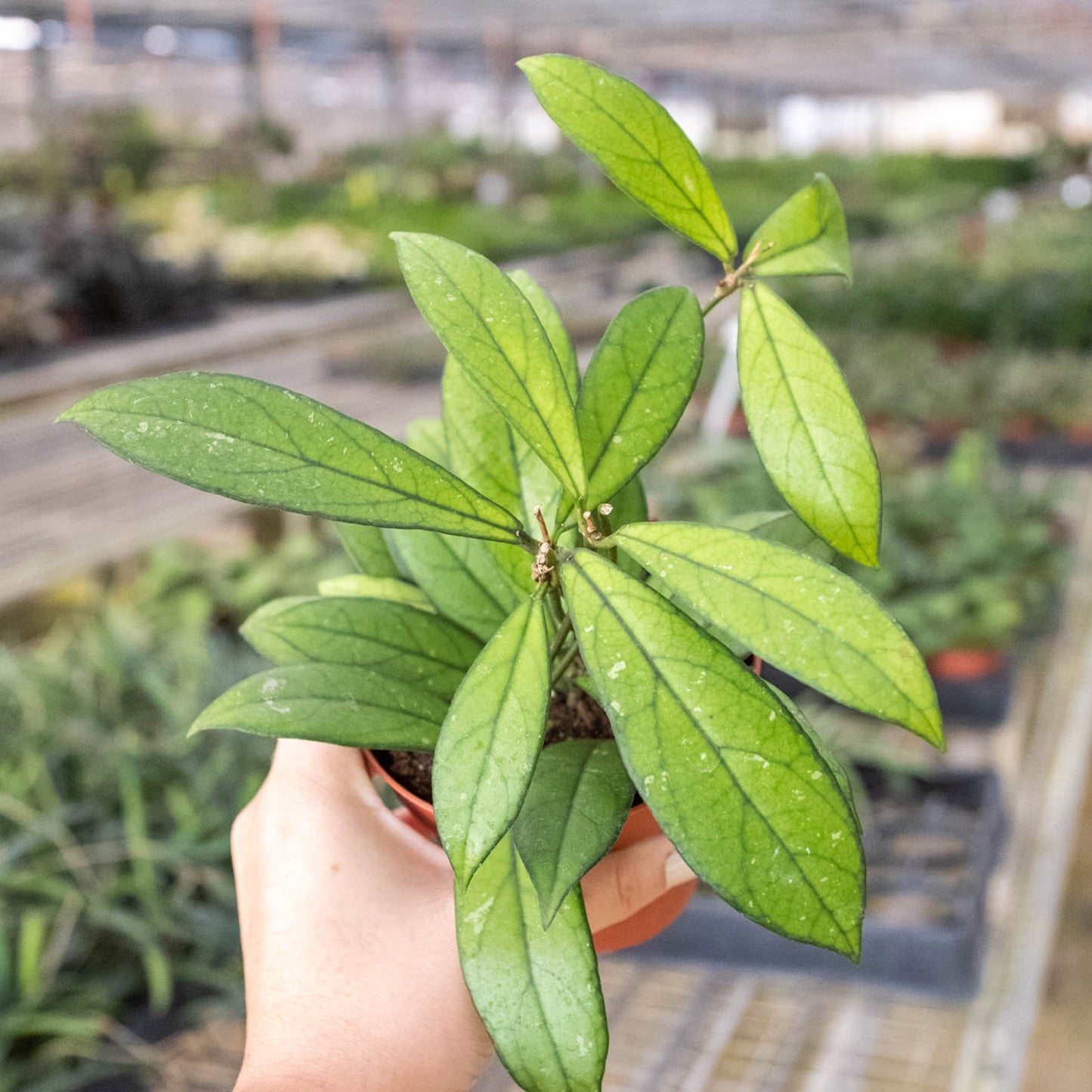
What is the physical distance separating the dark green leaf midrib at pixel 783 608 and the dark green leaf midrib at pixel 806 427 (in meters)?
0.04

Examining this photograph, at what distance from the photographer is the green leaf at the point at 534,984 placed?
0.36 metres

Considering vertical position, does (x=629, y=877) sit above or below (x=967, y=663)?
above

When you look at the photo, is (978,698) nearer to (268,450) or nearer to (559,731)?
(559,731)

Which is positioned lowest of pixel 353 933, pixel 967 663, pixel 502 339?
pixel 967 663

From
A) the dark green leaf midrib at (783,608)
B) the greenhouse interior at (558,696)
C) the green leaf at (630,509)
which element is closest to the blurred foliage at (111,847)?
the greenhouse interior at (558,696)

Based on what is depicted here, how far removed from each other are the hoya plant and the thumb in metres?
0.04

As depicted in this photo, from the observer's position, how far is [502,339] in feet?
1.20

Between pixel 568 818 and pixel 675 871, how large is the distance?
0.09 metres

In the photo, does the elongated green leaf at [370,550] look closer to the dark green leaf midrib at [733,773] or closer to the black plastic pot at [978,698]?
the dark green leaf midrib at [733,773]

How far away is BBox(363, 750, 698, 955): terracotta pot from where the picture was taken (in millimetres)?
446

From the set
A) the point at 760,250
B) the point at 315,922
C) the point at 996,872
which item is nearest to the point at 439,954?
the point at 315,922

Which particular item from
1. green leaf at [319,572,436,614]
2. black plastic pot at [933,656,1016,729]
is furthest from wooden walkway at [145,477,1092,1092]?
green leaf at [319,572,436,614]

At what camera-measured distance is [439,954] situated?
0.42 meters

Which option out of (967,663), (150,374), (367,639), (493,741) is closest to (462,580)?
(367,639)
